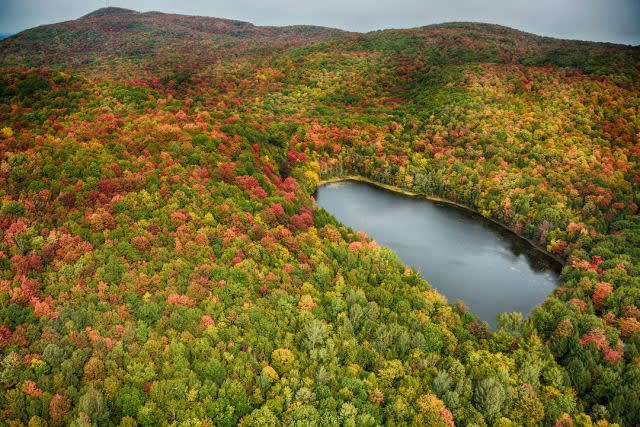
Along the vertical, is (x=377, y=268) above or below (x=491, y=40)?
below

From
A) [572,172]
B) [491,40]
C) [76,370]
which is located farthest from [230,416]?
[491,40]

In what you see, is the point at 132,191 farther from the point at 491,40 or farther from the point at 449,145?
the point at 491,40

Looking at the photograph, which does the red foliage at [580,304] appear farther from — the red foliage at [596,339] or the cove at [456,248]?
the cove at [456,248]

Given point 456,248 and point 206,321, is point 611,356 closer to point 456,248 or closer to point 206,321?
point 456,248

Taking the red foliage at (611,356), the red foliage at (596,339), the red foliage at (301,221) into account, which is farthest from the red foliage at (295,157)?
the red foliage at (611,356)

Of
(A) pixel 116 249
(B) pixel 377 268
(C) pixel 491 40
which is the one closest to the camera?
(A) pixel 116 249

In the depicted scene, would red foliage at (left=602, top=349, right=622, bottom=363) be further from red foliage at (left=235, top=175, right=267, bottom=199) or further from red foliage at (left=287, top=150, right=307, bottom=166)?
red foliage at (left=287, top=150, right=307, bottom=166)
